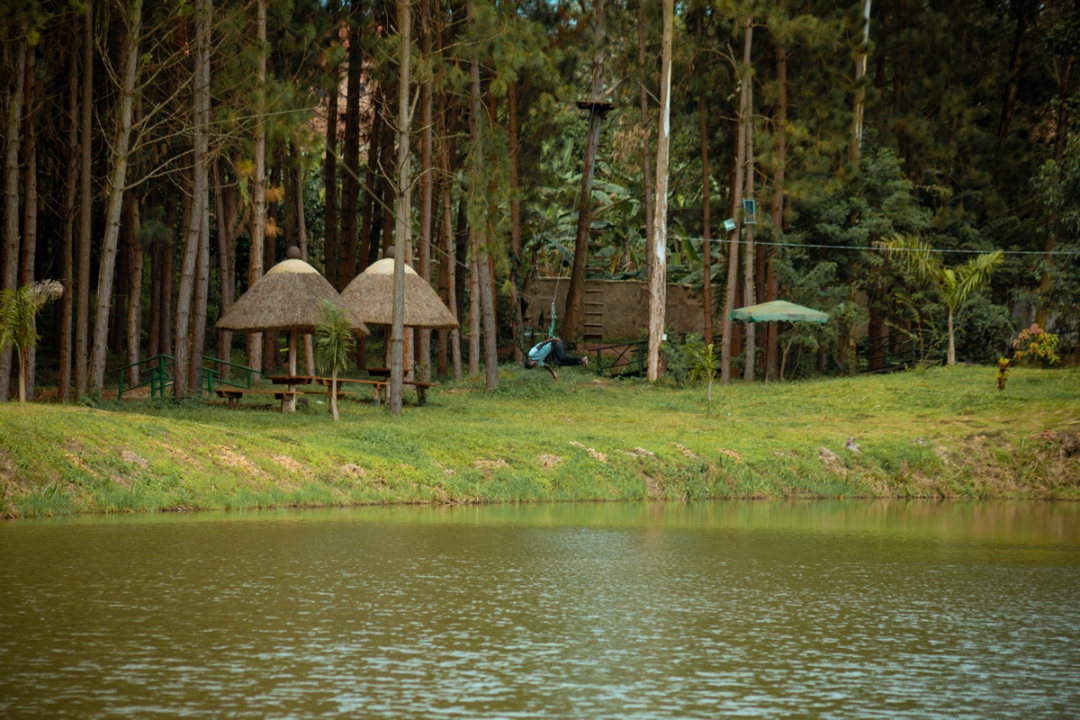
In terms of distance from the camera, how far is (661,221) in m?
33.1

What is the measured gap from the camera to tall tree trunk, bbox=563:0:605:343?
35.3 meters

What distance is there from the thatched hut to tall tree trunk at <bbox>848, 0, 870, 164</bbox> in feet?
54.1

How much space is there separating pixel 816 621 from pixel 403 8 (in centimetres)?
1695

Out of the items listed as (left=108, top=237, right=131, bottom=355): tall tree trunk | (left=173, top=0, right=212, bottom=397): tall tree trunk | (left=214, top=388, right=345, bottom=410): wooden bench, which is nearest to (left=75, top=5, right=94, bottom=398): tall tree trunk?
(left=173, top=0, right=212, bottom=397): tall tree trunk

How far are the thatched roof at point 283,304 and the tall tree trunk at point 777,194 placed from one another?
43.1 ft

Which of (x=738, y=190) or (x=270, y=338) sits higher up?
(x=738, y=190)

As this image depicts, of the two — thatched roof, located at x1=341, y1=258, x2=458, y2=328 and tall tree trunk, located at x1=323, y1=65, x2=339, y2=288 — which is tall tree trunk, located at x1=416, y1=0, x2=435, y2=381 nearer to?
thatched roof, located at x1=341, y1=258, x2=458, y2=328

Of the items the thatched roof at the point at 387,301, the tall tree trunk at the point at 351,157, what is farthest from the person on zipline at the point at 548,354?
the tall tree trunk at the point at 351,157

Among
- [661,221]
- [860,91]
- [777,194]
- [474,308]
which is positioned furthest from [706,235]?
[474,308]

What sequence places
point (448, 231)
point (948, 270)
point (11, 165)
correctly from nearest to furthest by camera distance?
point (11, 165)
point (948, 270)
point (448, 231)

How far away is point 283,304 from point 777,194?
15.5 metres

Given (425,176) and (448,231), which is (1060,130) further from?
(425,176)

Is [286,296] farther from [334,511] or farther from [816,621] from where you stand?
[816,621]

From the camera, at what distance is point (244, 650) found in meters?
7.70
